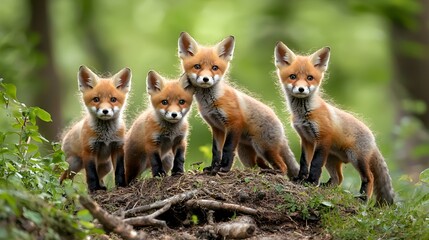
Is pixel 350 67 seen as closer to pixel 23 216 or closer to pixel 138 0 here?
pixel 138 0

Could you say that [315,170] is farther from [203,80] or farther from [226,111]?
[203,80]

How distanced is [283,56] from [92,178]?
2.65m

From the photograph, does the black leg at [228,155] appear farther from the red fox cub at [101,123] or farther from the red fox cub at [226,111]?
the red fox cub at [101,123]

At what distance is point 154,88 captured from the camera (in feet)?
29.8

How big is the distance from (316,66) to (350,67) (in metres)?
14.3

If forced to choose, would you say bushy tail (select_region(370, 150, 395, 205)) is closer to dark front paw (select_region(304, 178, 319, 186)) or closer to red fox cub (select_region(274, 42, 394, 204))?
red fox cub (select_region(274, 42, 394, 204))

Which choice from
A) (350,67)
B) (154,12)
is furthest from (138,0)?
(350,67)

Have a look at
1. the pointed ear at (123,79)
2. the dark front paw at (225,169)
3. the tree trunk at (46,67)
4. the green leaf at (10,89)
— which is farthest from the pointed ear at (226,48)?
the tree trunk at (46,67)

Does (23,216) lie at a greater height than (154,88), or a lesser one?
lesser

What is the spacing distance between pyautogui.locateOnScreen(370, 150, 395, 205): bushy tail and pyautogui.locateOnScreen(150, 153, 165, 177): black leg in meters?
2.51

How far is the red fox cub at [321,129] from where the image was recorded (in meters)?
9.00

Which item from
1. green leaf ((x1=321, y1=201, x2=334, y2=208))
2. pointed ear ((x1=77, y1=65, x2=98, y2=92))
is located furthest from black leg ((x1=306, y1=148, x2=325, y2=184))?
pointed ear ((x1=77, y1=65, x2=98, y2=92))

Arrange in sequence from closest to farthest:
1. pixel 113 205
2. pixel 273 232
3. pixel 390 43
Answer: pixel 273 232 → pixel 113 205 → pixel 390 43

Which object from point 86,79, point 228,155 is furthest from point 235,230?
point 86,79
